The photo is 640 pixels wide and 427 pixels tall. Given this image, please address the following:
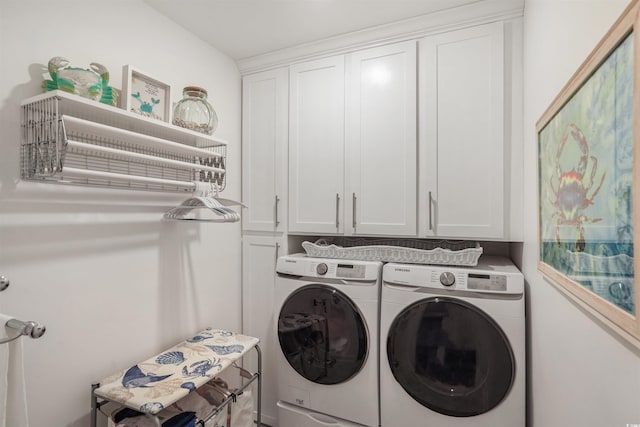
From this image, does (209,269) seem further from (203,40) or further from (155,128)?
(203,40)

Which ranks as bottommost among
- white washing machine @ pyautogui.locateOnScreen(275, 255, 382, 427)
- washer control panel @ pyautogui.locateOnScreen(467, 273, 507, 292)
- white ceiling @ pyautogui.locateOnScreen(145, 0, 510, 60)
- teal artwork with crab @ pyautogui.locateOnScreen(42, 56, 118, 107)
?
white washing machine @ pyautogui.locateOnScreen(275, 255, 382, 427)

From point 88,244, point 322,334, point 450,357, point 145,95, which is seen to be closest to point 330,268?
point 322,334

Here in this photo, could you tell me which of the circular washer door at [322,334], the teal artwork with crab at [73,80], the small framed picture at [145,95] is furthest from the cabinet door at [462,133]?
the teal artwork with crab at [73,80]

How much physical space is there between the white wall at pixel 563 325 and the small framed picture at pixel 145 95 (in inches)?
60.6

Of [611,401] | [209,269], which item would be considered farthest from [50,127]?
[611,401]

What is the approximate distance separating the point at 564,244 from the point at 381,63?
1.43m

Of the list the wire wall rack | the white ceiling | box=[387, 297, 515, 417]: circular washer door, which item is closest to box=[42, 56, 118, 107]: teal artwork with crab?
the wire wall rack

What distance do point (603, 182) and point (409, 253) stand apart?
46.7 inches

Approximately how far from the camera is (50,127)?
3.68 ft

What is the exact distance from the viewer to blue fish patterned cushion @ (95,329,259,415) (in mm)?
1225

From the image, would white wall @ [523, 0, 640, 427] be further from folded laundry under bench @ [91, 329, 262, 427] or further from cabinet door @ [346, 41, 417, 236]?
folded laundry under bench @ [91, 329, 262, 427]

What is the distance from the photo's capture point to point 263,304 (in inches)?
87.8

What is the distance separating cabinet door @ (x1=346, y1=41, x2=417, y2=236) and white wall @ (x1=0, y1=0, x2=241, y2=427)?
98 cm

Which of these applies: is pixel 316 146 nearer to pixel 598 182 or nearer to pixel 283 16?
pixel 283 16
